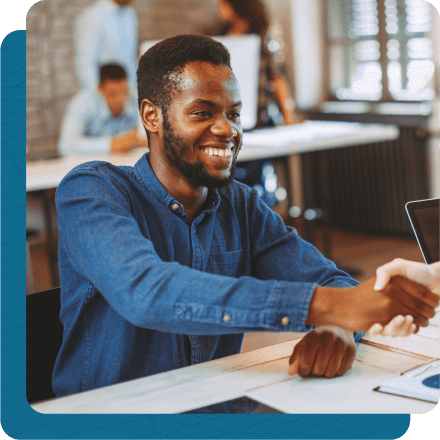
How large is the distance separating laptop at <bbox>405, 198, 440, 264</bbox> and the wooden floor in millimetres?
1923

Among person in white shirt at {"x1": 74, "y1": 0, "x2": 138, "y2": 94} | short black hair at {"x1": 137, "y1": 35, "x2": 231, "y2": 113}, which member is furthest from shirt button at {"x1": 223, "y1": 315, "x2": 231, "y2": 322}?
person in white shirt at {"x1": 74, "y1": 0, "x2": 138, "y2": 94}

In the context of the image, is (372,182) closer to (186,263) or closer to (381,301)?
(186,263)

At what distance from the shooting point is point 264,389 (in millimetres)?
781

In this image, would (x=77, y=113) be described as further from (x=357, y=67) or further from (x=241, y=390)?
(x=241, y=390)

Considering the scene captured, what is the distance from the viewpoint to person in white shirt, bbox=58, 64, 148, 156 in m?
2.75

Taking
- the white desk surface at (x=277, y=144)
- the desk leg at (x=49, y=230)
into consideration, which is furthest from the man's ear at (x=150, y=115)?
the desk leg at (x=49, y=230)

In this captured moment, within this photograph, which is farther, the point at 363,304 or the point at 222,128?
the point at 222,128

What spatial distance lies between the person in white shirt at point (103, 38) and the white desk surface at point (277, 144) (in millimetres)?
1064

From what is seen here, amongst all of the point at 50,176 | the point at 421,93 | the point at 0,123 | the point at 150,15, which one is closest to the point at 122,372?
the point at 0,123

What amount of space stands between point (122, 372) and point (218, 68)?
0.48 metres

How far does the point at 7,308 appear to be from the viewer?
0.72 meters

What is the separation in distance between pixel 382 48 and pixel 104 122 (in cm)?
177

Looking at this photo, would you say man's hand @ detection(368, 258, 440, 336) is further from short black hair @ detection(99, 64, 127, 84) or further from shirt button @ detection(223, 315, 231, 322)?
short black hair @ detection(99, 64, 127, 84)

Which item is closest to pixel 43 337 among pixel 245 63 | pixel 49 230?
pixel 245 63
